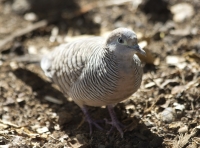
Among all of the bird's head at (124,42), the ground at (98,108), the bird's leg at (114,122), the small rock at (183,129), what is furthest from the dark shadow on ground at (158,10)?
the bird's head at (124,42)

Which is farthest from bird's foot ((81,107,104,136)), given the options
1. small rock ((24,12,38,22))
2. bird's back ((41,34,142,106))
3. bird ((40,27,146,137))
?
small rock ((24,12,38,22))

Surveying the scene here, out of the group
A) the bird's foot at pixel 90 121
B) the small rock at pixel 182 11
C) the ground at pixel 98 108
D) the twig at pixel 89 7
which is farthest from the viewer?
the twig at pixel 89 7

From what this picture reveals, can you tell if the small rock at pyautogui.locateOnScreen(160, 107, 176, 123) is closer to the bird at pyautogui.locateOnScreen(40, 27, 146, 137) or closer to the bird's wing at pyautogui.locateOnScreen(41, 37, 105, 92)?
the bird at pyautogui.locateOnScreen(40, 27, 146, 137)

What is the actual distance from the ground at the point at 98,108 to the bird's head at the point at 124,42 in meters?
1.10

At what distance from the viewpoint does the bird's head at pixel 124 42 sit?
12.1 ft

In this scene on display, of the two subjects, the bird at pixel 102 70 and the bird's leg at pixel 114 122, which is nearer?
the bird at pixel 102 70

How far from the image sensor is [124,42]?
146 inches

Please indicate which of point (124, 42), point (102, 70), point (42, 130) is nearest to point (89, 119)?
point (42, 130)

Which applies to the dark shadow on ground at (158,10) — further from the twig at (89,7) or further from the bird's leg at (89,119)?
the bird's leg at (89,119)

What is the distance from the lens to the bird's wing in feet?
14.0

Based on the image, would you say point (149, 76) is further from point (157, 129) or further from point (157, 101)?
point (157, 129)

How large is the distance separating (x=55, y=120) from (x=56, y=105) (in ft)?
0.95

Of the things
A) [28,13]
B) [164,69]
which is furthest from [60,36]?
[164,69]

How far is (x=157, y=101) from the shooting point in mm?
4789
